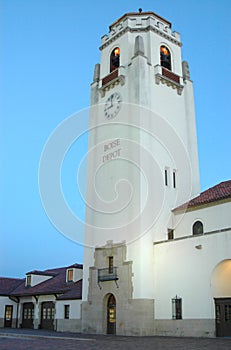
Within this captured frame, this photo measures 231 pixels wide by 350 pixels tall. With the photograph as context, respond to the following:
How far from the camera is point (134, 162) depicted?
29.2 m

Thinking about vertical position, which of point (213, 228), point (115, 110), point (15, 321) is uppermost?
point (115, 110)

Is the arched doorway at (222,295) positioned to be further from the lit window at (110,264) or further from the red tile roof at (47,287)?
the red tile roof at (47,287)

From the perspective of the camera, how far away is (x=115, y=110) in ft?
107

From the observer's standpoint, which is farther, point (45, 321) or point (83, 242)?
point (45, 321)

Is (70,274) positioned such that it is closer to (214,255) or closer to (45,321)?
(45,321)

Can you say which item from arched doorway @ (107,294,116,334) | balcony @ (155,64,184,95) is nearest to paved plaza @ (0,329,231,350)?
arched doorway @ (107,294,116,334)

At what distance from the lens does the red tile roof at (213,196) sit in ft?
85.4

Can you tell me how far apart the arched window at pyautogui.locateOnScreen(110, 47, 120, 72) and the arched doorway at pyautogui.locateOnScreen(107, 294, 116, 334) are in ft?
63.5

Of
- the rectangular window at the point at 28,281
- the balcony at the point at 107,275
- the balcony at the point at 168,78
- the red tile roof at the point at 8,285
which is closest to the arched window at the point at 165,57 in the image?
the balcony at the point at 168,78

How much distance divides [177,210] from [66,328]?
1275cm

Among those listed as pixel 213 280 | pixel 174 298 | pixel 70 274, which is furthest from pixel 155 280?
pixel 70 274

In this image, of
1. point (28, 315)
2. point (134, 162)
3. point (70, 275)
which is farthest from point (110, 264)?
point (28, 315)

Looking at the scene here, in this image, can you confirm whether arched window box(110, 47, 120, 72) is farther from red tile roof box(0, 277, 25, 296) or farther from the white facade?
red tile roof box(0, 277, 25, 296)

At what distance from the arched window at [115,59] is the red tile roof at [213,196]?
14.0m
